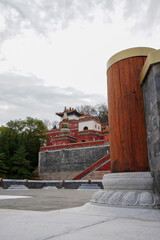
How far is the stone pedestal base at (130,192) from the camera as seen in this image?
2529 mm

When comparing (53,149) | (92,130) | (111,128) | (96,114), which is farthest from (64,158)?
(96,114)

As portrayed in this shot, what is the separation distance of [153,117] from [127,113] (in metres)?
0.52

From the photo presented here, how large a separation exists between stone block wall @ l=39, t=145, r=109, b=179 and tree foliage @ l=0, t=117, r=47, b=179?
6.27ft

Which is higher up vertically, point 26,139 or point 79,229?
point 26,139

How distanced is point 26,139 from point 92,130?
10.3m

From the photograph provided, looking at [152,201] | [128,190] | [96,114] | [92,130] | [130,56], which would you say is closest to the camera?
[152,201]

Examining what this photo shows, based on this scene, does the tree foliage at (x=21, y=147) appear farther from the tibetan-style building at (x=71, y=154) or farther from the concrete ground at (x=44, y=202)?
the concrete ground at (x=44, y=202)

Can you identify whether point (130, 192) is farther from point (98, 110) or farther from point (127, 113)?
point (98, 110)

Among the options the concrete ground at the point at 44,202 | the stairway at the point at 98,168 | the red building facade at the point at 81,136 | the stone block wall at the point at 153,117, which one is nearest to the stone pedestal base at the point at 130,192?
the stone block wall at the point at 153,117

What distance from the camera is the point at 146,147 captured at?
9.69ft

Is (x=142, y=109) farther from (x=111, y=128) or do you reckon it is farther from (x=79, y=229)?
(x=79, y=229)

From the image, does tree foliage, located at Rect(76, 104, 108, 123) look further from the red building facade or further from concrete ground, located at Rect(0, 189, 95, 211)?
concrete ground, located at Rect(0, 189, 95, 211)

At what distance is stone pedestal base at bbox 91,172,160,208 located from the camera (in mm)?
2529

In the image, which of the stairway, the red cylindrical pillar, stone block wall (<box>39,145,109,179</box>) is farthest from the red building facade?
the red cylindrical pillar
